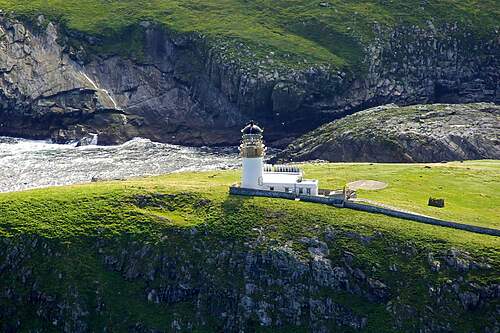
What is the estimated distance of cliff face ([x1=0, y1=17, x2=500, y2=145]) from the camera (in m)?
158

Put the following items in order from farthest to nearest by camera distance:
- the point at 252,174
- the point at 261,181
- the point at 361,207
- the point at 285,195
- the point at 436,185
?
the point at 436,185
the point at 261,181
the point at 252,174
the point at 285,195
the point at 361,207

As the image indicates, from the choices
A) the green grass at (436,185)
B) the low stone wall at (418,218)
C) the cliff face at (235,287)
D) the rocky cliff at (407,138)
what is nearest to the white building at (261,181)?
the low stone wall at (418,218)

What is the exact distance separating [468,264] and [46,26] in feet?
402

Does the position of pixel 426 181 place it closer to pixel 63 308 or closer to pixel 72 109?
pixel 63 308

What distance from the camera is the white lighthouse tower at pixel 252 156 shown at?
8394 cm

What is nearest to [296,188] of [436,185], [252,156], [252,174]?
[252,174]

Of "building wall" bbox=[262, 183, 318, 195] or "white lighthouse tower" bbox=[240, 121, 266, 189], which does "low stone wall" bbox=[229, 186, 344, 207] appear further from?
"building wall" bbox=[262, 183, 318, 195]

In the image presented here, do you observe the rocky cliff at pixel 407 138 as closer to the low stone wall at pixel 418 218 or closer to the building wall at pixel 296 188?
the building wall at pixel 296 188

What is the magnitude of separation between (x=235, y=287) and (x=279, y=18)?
121m

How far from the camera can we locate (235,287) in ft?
243

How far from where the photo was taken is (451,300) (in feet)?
234

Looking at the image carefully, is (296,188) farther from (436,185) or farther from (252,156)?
(436,185)

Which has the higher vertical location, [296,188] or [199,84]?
[199,84]

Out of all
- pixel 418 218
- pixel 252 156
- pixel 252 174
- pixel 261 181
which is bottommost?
pixel 418 218
